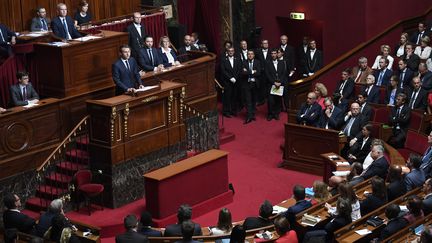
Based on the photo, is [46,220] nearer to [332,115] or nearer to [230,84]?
[332,115]

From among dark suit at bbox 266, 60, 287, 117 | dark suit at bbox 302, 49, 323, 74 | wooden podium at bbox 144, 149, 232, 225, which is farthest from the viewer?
dark suit at bbox 302, 49, 323, 74

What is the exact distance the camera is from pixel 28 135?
13414mm

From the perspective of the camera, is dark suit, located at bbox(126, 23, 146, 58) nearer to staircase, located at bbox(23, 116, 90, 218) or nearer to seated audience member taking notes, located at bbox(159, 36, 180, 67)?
seated audience member taking notes, located at bbox(159, 36, 180, 67)

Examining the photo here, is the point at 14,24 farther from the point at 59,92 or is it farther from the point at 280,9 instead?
the point at 280,9

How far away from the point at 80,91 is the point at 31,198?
182cm

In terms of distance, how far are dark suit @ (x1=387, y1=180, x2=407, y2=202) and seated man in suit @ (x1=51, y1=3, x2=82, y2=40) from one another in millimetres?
5833

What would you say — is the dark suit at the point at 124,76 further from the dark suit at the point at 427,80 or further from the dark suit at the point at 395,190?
the dark suit at the point at 427,80

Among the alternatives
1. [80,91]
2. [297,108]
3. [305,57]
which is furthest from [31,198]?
[305,57]

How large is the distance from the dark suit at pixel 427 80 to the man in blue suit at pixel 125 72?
4768mm

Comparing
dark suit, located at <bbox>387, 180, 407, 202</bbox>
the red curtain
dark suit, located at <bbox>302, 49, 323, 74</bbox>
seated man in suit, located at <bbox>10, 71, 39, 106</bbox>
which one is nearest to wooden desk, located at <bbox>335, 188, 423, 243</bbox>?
dark suit, located at <bbox>387, 180, 407, 202</bbox>

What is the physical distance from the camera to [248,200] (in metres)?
13.8

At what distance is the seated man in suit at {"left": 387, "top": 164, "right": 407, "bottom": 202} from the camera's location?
37.6ft

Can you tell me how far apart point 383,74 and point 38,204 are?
647cm

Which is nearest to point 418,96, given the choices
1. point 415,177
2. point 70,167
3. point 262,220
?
point 415,177
